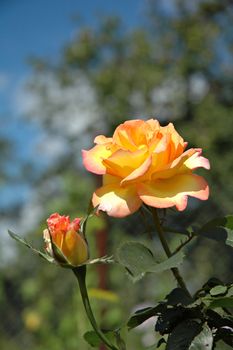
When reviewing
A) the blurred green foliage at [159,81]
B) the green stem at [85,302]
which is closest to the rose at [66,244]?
the green stem at [85,302]

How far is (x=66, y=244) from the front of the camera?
490 mm

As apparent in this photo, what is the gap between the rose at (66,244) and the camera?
1.61 ft

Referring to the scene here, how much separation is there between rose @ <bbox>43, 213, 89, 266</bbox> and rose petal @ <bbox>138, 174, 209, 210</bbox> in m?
0.06

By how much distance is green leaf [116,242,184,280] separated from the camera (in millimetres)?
458

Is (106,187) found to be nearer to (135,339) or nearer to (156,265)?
(156,265)

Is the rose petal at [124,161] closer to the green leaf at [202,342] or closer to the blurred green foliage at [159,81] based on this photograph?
the green leaf at [202,342]

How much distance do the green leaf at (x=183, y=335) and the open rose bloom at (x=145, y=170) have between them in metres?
0.08

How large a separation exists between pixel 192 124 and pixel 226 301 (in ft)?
29.0

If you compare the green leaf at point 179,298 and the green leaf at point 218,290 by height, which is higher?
the green leaf at point 179,298

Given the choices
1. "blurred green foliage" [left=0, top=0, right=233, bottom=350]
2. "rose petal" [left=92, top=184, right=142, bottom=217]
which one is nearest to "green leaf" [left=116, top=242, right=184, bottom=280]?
"rose petal" [left=92, top=184, right=142, bottom=217]

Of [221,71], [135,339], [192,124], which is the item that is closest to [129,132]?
[135,339]

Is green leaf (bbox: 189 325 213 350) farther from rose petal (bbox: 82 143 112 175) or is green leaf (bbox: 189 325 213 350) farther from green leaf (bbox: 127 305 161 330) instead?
rose petal (bbox: 82 143 112 175)

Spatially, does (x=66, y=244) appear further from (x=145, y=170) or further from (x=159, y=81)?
(x=159, y=81)

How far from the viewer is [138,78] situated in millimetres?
10383
